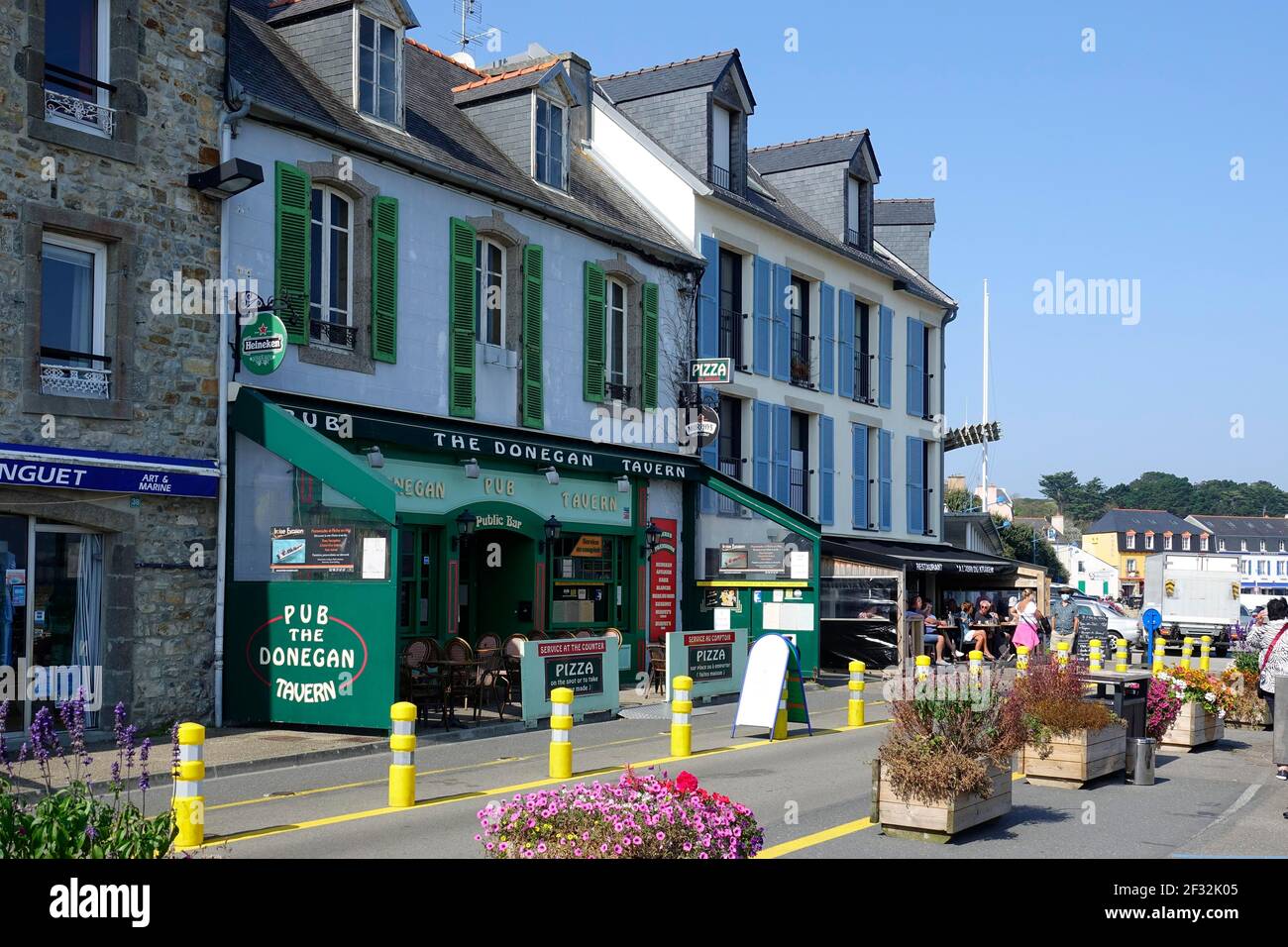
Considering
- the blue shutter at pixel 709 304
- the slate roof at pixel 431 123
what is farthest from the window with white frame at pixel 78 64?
the blue shutter at pixel 709 304

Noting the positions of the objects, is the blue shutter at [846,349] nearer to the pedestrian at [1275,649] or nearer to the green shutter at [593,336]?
the green shutter at [593,336]

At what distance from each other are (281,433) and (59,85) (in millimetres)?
4342

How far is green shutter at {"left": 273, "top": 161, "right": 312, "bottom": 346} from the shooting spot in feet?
55.1

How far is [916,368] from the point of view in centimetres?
3403

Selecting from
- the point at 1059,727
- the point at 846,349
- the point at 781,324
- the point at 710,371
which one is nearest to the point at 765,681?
the point at 1059,727

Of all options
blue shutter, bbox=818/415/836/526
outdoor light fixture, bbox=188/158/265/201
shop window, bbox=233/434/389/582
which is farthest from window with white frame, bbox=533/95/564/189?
blue shutter, bbox=818/415/836/526

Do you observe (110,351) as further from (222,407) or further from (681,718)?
(681,718)

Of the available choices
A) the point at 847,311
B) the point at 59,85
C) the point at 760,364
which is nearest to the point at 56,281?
the point at 59,85

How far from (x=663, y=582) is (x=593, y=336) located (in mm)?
4566

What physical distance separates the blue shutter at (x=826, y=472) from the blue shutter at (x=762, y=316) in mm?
2665

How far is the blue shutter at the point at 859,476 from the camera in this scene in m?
31.0

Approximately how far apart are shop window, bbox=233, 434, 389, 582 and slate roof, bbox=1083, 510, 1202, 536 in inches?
4291

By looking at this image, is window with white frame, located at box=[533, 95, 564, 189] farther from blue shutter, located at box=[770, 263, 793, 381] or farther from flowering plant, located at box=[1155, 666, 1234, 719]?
flowering plant, located at box=[1155, 666, 1234, 719]
